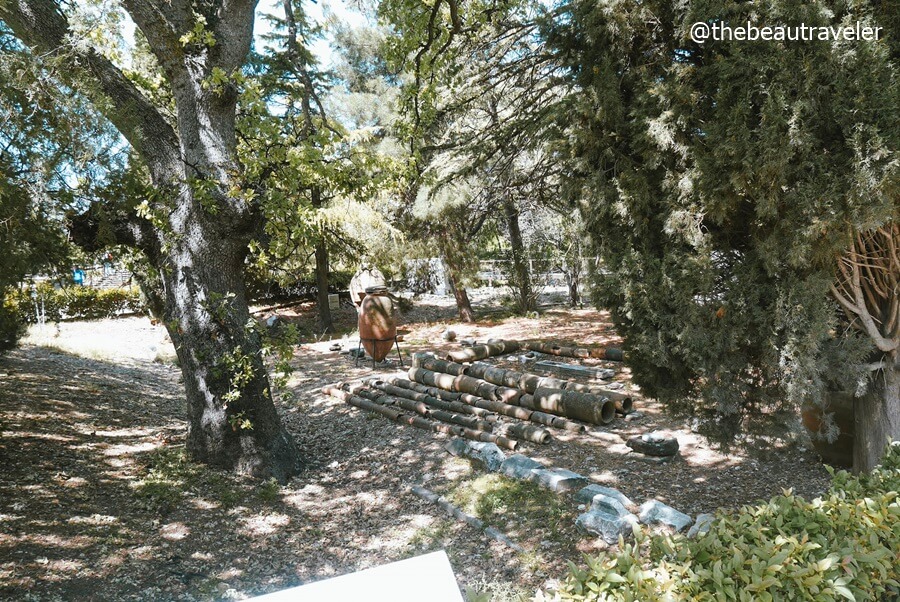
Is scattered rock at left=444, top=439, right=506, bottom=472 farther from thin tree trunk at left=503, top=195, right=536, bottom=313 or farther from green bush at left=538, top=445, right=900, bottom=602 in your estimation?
thin tree trunk at left=503, top=195, right=536, bottom=313

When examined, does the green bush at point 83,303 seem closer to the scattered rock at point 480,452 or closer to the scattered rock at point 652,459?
the scattered rock at point 480,452

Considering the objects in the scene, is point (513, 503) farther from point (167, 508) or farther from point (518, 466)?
point (167, 508)

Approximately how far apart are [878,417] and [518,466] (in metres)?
3.24

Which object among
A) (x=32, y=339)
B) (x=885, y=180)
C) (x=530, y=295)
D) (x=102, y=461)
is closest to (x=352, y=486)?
(x=102, y=461)

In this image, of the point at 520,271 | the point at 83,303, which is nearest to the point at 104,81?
the point at 520,271

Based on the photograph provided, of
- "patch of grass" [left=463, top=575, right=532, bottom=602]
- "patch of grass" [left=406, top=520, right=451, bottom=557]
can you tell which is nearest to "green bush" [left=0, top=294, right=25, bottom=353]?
"patch of grass" [left=406, top=520, right=451, bottom=557]

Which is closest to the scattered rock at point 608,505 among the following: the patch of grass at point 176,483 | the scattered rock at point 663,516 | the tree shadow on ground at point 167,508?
the scattered rock at point 663,516

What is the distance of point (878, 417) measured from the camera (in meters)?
4.63

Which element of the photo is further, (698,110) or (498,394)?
(498,394)

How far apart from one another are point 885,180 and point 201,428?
613 centimetres

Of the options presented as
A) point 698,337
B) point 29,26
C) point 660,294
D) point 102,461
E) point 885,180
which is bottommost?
point 102,461

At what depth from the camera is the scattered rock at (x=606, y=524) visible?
4.02 metres

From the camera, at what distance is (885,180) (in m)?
3.47

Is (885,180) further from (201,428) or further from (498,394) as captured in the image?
(201,428)
